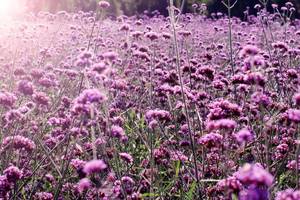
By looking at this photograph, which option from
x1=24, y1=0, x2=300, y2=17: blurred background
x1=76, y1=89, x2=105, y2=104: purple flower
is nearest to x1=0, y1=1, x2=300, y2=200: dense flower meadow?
x1=76, y1=89, x2=105, y2=104: purple flower

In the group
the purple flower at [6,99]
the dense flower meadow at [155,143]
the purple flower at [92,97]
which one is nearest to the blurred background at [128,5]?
the dense flower meadow at [155,143]

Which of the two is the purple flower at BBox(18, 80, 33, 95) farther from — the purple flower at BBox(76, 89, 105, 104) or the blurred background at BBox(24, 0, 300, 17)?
the blurred background at BBox(24, 0, 300, 17)

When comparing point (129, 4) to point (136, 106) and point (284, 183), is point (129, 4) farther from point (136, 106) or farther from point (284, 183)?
point (284, 183)

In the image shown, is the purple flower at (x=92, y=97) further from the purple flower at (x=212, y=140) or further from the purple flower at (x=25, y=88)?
the purple flower at (x=25, y=88)

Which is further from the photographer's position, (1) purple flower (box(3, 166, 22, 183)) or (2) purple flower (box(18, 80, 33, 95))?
(2) purple flower (box(18, 80, 33, 95))

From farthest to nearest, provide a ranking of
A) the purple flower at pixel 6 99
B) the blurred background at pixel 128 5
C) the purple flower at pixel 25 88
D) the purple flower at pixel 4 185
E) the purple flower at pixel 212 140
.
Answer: the blurred background at pixel 128 5
the purple flower at pixel 25 88
the purple flower at pixel 6 99
the purple flower at pixel 4 185
the purple flower at pixel 212 140

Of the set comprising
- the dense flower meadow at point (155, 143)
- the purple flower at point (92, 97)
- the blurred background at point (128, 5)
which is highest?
the purple flower at point (92, 97)

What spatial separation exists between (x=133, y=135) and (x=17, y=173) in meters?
2.03

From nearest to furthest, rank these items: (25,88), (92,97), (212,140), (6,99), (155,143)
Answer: (92,97) → (212,140) → (6,99) → (25,88) → (155,143)

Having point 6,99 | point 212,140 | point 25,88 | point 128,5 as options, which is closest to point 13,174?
point 6,99

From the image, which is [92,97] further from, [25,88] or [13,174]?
[25,88]

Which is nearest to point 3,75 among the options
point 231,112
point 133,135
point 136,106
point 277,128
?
point 136,106

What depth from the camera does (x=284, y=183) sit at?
376 cm

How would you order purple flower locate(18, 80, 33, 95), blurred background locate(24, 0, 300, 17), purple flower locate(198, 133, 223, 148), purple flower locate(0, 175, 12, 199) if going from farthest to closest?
blurred background locate(24, 0, 300, 17)
purple flower locate(18, 80, 33, 95)
purple flower locate(0, 175, 12, 199)
purple flower locate(198, 133, 223, 148)
